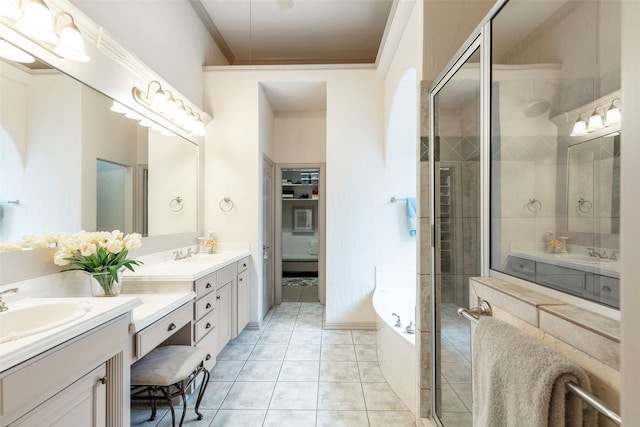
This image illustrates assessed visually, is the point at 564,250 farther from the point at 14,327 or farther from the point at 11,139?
the point at 11,139

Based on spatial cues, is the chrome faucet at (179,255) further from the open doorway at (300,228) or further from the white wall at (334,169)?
the open doorway at (300,228)

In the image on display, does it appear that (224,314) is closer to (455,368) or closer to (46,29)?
(455,368)

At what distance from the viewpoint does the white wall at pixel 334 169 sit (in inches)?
121

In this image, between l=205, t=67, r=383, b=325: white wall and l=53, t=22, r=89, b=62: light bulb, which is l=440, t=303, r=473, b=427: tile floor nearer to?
l=205, t=67, r=383, b=325: white wall

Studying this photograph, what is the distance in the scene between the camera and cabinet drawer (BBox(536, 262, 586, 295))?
77 cm

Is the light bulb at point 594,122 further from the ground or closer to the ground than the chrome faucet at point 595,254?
further from the ground

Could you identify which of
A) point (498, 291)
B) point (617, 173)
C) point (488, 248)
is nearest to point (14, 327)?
point (498, 291)

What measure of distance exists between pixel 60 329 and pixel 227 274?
1547 mm

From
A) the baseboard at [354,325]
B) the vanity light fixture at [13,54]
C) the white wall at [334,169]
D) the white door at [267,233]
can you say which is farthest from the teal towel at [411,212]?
the vanity light fixture at [13,54]

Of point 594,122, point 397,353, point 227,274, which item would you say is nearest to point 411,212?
point 397,353

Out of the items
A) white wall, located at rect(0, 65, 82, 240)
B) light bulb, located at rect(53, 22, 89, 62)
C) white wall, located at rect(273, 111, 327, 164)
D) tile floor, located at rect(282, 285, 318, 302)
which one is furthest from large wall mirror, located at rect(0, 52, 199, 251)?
tile floor, located at rect(282, 285, 318, 302)

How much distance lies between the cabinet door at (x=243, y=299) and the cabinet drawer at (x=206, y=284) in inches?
23.4

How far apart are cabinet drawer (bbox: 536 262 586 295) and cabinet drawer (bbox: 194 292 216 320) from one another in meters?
1.91

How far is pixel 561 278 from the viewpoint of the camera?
83 centimetres
